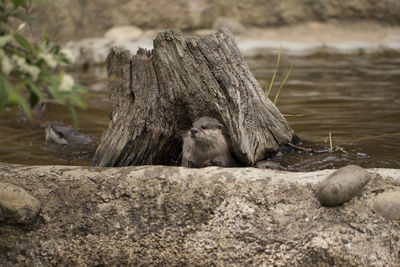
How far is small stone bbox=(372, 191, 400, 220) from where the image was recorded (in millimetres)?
2602

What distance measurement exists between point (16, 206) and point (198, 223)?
0.96 m

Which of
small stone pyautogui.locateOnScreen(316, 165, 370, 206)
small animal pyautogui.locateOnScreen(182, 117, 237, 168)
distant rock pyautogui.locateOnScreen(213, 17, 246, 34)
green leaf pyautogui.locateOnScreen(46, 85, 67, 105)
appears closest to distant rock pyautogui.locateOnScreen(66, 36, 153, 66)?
distant rock pyautogui.locateOnScreen(213, 17, 246, 34)

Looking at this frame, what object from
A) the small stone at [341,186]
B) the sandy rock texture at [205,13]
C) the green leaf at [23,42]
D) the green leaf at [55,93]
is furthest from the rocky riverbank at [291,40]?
the green leaf at [55,93]

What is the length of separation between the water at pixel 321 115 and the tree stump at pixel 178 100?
38 cm

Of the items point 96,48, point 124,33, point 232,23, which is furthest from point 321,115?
point 124,33

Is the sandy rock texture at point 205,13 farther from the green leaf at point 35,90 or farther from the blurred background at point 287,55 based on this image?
the green leaf at point 35,90

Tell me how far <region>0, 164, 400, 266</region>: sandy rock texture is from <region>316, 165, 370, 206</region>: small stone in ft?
0.15

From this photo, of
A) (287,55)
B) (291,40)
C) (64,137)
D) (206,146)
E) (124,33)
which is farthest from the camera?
(124,33)

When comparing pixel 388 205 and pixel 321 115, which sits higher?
pixel 388 205

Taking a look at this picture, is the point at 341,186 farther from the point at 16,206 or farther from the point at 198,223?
the point at 16,206

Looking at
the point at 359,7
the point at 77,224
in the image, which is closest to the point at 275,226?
the point at 77,224

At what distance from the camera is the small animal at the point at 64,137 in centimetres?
480

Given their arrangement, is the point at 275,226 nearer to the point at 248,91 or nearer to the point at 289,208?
the point at 289,208

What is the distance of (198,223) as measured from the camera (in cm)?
272
